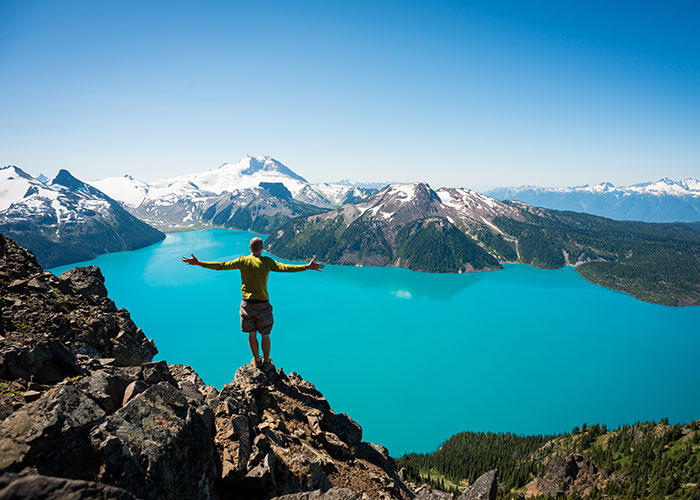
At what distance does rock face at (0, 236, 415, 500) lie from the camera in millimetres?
4230

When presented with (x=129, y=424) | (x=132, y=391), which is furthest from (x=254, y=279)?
(x=129, y=424)

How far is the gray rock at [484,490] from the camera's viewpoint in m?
10.6

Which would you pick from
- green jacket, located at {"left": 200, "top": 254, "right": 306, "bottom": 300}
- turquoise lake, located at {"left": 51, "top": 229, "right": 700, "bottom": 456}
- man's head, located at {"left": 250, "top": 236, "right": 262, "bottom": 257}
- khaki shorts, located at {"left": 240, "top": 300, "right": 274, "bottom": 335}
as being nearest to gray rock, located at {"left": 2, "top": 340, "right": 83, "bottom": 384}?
green jacket, located at {"left": 200, "top": 254, "right": 306, "bottom": 300}

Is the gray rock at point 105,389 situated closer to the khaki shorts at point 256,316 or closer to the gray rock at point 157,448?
the gray rock at point 157,448

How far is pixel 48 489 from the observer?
2.66m

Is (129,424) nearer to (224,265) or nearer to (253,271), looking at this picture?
(253,271)

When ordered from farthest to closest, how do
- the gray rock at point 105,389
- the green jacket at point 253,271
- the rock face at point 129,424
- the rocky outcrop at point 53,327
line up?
1. the green jacket at point 253,271
2. the rocky outcrop at point 53,327
3. the gray rock at point 105,389
4. the rock face at point 129,424

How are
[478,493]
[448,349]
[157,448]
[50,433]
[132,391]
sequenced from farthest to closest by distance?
[448,349] < [478,493] < [132,391] < [157,448] < [50,433]

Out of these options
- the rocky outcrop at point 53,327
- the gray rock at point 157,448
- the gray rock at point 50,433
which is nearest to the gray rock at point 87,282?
the rocky outcrop at point 53,327

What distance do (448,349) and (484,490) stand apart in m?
76.2

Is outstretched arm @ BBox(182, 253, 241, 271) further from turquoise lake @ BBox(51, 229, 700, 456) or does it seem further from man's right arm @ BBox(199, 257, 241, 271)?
turquoise lake @ BBox(51, 229, 700, 456)

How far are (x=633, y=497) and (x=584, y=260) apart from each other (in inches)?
7812

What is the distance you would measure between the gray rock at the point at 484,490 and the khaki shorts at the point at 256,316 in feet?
28.8

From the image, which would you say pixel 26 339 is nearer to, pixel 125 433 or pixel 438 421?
pixel 125 433
